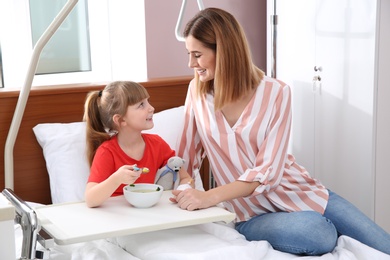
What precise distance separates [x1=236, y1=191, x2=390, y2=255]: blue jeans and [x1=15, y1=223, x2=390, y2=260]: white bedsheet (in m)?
0.04

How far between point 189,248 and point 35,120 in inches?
35.1

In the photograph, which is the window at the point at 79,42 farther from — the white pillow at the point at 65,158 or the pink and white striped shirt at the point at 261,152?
the pink and white striped shirt at the point at 261,152

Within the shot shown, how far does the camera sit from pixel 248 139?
2049mm

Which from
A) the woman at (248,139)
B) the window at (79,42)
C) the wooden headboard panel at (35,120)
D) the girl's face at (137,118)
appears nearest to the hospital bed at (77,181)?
the wooden headboard panel at (35,120)

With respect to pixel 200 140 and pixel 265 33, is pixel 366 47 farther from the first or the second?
pixel 265 33

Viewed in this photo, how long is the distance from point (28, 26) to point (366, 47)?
4.96ft

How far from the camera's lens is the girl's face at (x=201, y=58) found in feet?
6.71

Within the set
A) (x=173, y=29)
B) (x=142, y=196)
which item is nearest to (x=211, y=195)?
(x=142, y=196)

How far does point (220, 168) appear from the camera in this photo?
210cm

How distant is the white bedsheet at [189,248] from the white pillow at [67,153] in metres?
0.34

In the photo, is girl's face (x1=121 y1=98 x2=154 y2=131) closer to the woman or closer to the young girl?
the young girl

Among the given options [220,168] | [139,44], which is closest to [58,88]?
[220,168]

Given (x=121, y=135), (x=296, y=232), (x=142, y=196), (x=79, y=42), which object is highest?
(x=79, y=42)

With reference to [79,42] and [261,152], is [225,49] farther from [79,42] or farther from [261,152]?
[79,42]
